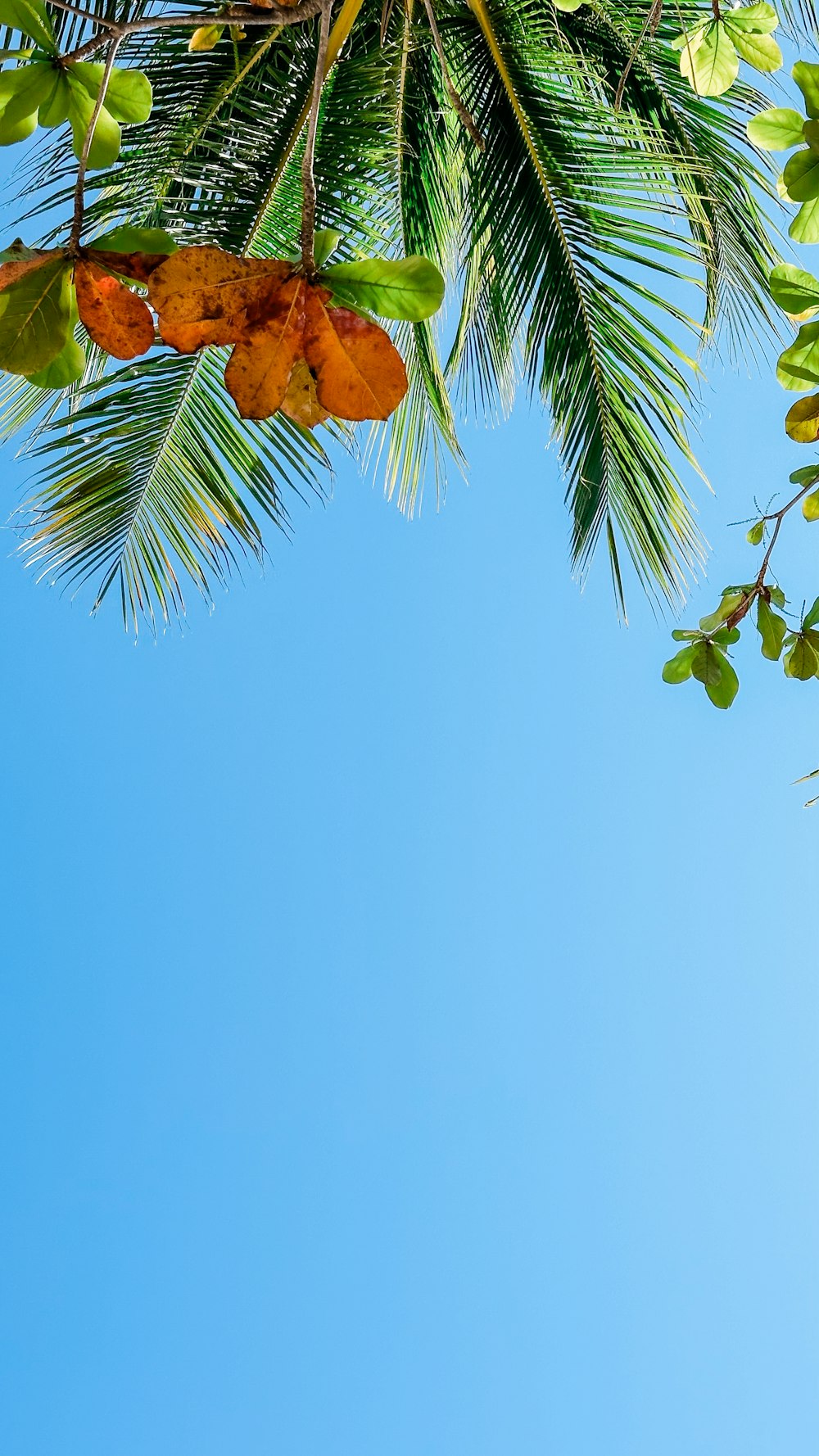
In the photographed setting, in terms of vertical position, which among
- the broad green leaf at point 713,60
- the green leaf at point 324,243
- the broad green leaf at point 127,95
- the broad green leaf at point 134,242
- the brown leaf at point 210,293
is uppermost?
the broad green leaf at point 713,60

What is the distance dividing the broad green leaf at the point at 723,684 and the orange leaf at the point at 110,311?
2.90 ft

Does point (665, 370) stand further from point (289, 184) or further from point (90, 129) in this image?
point (90, 129)

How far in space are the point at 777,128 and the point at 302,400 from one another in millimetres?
618

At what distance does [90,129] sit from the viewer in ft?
2.92

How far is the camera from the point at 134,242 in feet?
3.07

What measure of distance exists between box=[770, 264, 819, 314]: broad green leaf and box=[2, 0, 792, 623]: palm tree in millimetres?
1677

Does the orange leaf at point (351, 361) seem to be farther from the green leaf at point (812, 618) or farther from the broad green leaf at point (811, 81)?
the green leaf at point (812, 618)

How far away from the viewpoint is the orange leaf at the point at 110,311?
891 millimetres

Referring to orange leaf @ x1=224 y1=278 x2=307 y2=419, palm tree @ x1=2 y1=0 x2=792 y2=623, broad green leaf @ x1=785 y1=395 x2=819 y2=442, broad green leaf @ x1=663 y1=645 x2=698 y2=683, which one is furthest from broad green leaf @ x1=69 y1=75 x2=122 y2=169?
palm tree @ x1=2 y1=0 x2=792 y2=623

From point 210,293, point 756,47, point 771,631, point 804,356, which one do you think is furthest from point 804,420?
point 210,293

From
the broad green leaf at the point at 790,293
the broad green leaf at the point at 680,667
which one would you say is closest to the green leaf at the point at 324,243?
the broad green leaf at the point at 790,293

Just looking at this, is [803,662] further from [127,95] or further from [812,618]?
[127,95]

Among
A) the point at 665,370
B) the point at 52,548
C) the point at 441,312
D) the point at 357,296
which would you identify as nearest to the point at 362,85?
the point at 441,312

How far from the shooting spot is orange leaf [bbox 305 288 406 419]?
863mm
